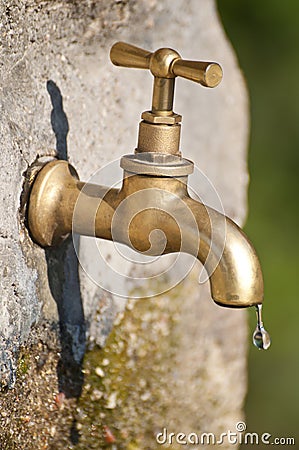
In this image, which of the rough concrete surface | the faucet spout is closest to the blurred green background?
A: the rough concrete surface

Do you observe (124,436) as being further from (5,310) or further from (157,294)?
(5,310)

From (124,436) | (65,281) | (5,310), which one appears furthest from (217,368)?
(5,310)

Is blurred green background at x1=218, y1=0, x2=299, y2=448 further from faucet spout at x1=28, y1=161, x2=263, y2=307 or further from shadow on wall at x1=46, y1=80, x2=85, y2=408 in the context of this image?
faucet spout at x1=28, y1=161, x2=263, y2=307

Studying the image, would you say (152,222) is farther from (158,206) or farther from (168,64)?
(168,64)

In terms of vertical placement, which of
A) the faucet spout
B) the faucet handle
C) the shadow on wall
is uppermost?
the faucet handle

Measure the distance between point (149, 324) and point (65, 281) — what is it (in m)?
0.20

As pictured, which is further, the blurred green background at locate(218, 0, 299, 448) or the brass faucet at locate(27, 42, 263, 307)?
the blurred green background at locate(218, 0, 299, 448)

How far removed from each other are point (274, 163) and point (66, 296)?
58.6 inches

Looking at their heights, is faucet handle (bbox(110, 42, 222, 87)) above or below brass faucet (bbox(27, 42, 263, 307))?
above

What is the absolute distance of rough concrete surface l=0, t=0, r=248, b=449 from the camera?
0.75 metres

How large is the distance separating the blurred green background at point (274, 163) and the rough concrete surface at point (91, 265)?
1017 millimetres

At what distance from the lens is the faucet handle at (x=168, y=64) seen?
0.70 m

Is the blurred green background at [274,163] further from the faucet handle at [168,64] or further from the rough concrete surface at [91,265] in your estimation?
the faucet handle at [168,64]

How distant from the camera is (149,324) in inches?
39.9
